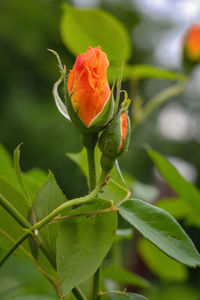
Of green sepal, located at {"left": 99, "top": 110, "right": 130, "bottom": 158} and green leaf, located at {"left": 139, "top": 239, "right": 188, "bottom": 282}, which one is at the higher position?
green sepal, located at {"left": 99, "top": 110, "right": 130, "bottom": 158}

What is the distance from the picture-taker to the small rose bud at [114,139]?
0.30 m

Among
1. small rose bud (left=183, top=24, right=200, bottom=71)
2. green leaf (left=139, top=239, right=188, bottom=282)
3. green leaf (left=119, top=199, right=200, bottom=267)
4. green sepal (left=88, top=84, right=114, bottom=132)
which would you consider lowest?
green leaf (left=139, top=239, right=188, bottom=282)

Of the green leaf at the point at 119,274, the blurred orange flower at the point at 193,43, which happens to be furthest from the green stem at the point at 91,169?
the blurred orange flower at the point at 193,43

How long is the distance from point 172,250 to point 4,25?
19.4 ft

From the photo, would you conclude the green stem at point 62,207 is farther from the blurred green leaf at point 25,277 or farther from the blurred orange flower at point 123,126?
the blurred green leaf at point 25,277

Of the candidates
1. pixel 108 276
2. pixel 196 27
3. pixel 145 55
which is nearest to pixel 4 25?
pixel 145 55

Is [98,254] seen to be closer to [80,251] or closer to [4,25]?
[80,251]

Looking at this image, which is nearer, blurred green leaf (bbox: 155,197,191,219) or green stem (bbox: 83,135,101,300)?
green stem (bbox: 83,135,101,300)

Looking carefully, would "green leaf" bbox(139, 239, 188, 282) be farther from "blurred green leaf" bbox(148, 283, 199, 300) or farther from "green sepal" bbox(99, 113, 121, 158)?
"green sepal" bbox(99, 113, 121, 158)

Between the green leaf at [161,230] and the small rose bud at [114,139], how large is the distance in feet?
0.12

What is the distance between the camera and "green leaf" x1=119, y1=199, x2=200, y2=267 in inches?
11.7

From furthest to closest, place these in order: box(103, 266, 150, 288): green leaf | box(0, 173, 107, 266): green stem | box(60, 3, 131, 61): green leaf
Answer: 1. box(60, 3, 131, 61): green leaf
2. box(103, 266, 150, 288): green leaf
3. box(0, 173, 107, 266): green stem

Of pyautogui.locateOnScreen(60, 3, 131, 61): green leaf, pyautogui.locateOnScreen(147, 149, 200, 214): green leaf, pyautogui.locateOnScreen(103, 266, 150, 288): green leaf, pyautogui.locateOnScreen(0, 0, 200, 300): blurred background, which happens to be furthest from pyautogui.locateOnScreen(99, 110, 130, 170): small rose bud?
pyautogui.locateOnScreen(0, 0, 200, 300): blurred background

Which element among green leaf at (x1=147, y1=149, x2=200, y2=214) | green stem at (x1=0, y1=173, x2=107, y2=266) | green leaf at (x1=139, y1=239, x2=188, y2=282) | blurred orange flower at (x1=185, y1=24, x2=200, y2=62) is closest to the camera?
Answer: green stem at (x1=0, y1=173, x2=107, y2=266)
